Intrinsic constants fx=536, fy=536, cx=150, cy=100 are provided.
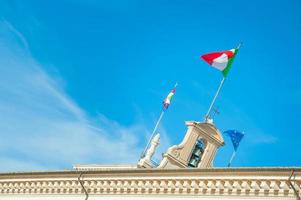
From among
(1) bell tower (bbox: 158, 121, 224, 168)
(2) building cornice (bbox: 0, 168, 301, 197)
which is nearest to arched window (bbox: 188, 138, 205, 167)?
(1) bell tower (bbox: 158, 121, 224, 168)

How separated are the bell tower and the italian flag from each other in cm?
488

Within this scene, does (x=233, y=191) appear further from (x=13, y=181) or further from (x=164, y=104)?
(x=164, y=104)

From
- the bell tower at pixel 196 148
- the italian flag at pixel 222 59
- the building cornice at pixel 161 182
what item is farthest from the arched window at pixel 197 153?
the building cornice at pixel 161 182

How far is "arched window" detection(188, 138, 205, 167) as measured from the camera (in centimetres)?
4116

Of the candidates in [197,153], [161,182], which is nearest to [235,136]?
[197,153]

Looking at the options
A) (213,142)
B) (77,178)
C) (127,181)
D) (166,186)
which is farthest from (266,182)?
(213,142)

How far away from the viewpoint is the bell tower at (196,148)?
4016 cm

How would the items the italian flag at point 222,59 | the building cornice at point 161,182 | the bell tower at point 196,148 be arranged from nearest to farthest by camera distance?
1. the building cornice at point 161,182
2. the italian flag at point 222,59
3. the bell tower at point 196,148

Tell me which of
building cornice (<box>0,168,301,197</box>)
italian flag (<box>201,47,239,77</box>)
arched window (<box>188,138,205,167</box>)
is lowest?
building cornice (<box>0,168,301,197</box>)

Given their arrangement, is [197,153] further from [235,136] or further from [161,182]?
[161,182]

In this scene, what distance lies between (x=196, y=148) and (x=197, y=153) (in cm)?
43

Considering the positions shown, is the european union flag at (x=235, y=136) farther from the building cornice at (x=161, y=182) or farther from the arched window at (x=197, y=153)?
the building cornice at (x=161, y=182)

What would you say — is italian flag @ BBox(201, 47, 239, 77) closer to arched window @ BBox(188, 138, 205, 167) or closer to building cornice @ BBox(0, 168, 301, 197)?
arched window @ BBox(188, 138, 205, 167)

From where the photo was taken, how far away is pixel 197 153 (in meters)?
41.7
